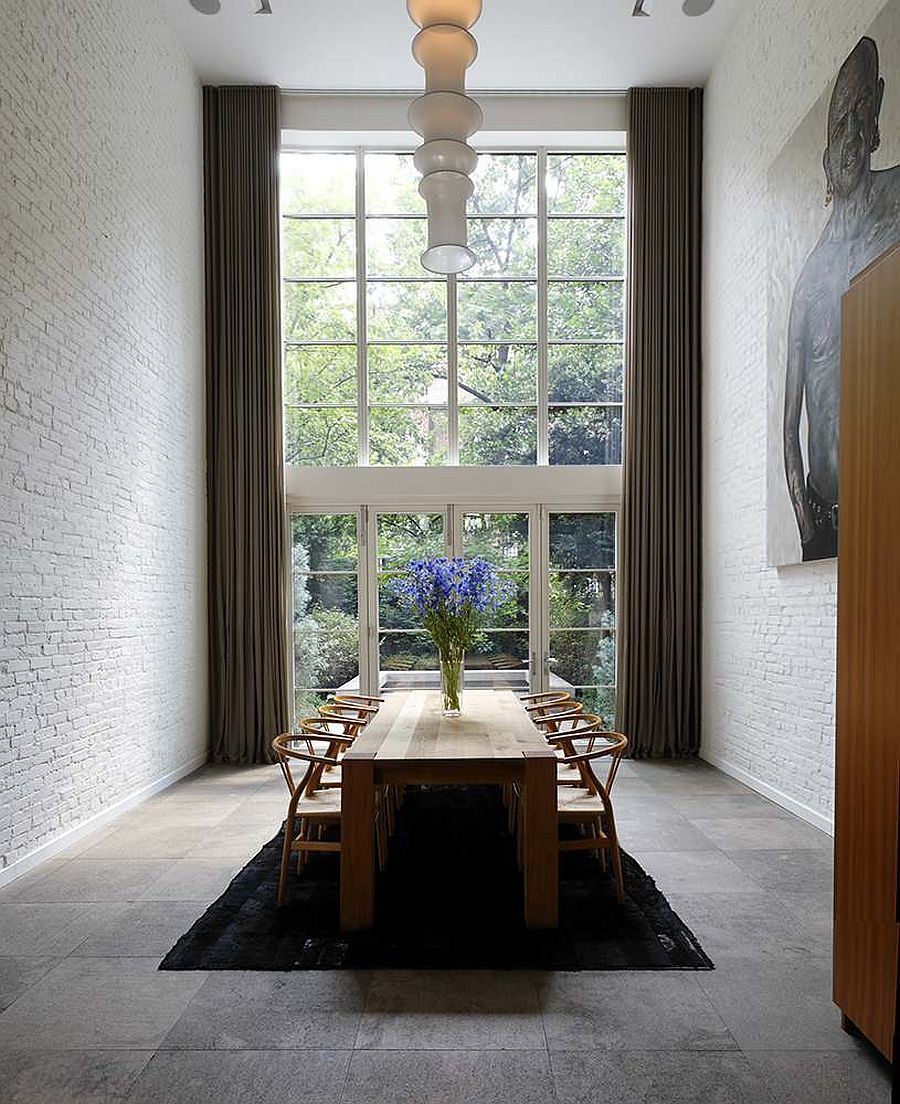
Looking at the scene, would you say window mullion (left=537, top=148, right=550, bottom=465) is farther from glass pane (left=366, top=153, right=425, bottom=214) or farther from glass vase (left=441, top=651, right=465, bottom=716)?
glass vase (left=441, top=651, right=465, bottom=716)

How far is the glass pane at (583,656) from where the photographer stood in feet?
29.1

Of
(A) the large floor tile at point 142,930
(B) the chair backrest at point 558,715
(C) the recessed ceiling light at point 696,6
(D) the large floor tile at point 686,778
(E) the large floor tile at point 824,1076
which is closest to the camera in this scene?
(E) the large floor tile at point 824,1076

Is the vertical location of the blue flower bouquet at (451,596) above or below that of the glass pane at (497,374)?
below

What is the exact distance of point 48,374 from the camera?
5.35 m

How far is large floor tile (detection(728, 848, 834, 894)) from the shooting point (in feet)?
15.2

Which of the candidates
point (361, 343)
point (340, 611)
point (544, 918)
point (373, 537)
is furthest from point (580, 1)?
point (544, 918)

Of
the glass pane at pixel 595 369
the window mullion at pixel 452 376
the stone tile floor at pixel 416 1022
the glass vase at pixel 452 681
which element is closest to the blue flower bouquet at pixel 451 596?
the glass vase at pixel 452 681

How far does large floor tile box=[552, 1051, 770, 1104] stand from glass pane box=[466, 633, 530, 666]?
19.3 feet

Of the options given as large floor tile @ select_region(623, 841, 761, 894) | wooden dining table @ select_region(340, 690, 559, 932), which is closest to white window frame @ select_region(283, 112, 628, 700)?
large floor tile @ select_region(623, 841, 761, 894)

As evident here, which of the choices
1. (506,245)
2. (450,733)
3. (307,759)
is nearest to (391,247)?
(506,245)

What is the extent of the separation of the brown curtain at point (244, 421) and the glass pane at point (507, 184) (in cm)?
196

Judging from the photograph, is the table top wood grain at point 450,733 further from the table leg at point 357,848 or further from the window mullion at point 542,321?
the window mullion at point 542,321

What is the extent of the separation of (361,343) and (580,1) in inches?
132

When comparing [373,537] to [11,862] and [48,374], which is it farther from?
[11,862]
